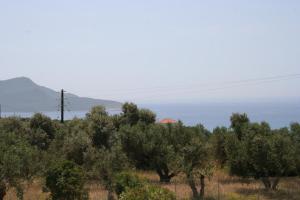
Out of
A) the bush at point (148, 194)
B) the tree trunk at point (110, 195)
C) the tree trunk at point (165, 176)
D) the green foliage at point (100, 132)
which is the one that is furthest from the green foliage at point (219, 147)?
the bush at point (148, 194)

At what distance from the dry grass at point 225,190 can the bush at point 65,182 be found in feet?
13.6

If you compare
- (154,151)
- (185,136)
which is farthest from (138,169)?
(185,136)

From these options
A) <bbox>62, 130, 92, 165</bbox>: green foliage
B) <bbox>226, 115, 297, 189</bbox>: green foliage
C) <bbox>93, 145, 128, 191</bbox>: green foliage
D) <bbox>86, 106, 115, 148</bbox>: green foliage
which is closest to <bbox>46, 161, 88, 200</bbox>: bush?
<bbox>93, 145, 128, 191</bbox>: green foliage

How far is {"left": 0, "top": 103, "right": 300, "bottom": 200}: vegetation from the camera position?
25.5 m

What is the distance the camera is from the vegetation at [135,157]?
25453 millimetres

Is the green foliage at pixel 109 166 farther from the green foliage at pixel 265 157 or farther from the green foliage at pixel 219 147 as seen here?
the green foliage at pixel 219 147

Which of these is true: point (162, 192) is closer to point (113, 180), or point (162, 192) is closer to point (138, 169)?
point (113, 180)

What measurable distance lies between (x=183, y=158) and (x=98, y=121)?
62.7 feet

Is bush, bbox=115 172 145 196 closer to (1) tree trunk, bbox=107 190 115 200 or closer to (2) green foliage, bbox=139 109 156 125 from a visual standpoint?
(1) tree trunk, bbox=107 190 115 200

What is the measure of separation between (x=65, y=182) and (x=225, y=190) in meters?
14.0

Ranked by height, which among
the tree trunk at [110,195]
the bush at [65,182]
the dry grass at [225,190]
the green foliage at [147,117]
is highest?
the green foliage at [147,117]

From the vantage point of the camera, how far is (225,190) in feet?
111

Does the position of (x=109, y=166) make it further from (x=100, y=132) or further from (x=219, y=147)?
(x=219, y=147)

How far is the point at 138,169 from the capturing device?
142 ft
